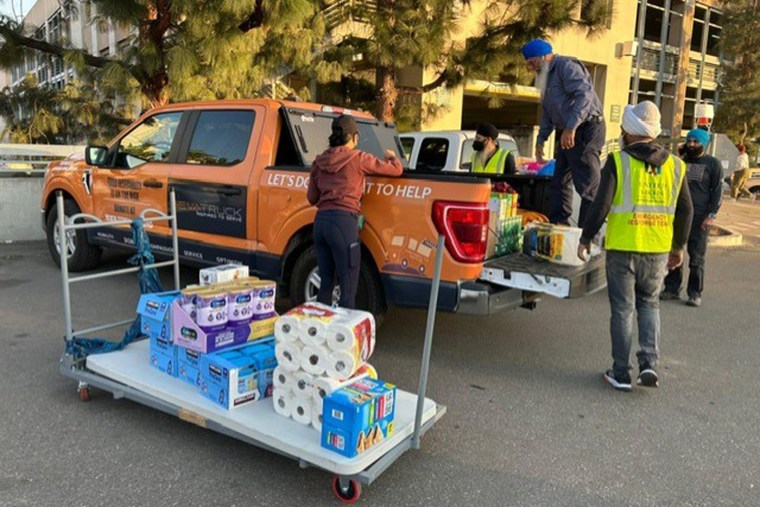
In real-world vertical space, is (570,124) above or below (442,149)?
above

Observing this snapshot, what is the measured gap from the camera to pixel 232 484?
9.70 feet

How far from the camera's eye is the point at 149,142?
6316mm

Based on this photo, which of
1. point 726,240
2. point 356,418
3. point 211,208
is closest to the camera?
point 356,418

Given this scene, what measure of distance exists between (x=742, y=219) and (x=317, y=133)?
14605 mm

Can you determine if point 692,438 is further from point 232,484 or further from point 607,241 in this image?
point 232,484

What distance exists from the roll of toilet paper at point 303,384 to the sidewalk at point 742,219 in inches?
458

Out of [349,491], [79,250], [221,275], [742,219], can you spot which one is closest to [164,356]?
[221,275]

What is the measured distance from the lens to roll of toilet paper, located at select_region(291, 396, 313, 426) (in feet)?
9.89

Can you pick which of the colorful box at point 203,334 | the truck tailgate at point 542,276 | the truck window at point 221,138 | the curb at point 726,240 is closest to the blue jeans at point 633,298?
the truck tailgate at point 542,276

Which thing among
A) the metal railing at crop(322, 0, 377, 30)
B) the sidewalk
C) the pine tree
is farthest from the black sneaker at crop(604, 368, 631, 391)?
the pine tree

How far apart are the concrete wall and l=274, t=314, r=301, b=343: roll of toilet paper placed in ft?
28.8

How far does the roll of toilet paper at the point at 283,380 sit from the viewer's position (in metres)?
3.08

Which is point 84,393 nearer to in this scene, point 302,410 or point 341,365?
point 302,410

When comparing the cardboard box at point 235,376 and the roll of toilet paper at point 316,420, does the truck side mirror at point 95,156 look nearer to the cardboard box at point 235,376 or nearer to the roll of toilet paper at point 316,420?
the cardboard box at point 235,376
